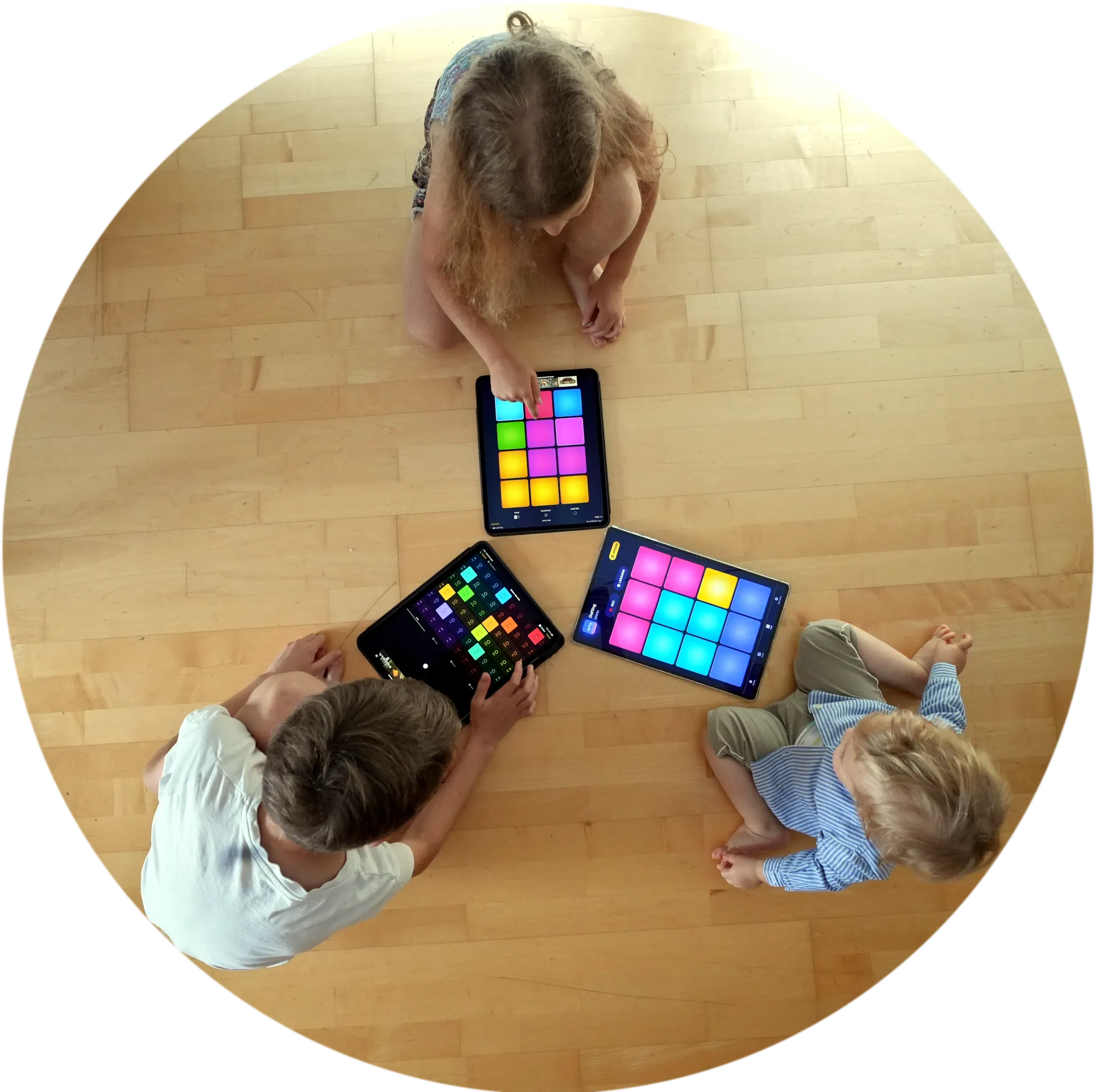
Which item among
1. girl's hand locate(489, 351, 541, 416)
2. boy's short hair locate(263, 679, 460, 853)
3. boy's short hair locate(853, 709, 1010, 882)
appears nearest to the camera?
boy's short hair locate(263, 679, 460, 853)

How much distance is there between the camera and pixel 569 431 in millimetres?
1468

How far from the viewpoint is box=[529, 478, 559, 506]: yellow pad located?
57.4 inches

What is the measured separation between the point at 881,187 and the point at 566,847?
1.17 metres

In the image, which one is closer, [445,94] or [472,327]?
[445,94]

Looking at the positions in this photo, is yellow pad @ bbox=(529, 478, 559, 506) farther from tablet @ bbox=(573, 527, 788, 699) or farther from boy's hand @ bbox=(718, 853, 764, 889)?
boy's hand @ bbox=(718, 853, 764, 889)

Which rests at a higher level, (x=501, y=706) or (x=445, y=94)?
(x=445, y=94)

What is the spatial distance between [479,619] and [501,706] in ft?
0.45

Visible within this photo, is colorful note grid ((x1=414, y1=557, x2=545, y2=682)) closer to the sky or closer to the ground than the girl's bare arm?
closer to the ground

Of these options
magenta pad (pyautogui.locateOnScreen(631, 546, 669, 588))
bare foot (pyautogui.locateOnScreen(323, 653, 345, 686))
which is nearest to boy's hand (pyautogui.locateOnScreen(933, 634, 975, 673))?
magenta pad (pyautogui.locateOnScreen(631, 546, 669, 588))

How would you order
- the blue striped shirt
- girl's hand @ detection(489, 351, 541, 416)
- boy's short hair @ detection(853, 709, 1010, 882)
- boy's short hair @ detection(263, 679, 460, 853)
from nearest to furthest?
1. boy's short hair @ detection(263, 679, 460, 853)
2. boy's short hair @ detection(853, 709, 1010, 882)
3. the blue striped shirt
4. girl's hand @ detection(489, 351, 541, 416)

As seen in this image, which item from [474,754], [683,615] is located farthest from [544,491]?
[474,754]

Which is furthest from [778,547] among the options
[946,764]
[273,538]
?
[273,538]

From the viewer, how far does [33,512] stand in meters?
1.47

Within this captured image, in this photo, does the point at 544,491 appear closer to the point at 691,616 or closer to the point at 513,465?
the point at 513,465
